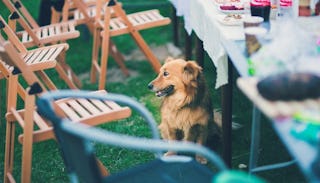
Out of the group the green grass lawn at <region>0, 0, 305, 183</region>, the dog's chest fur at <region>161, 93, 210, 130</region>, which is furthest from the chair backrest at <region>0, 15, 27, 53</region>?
the dog's chest fur at <region>161, 93, 210, 130</region>

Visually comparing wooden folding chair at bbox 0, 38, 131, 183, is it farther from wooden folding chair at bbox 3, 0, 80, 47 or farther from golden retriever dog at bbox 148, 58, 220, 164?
wooden folding chair at bbox 3, 0, 80, 47

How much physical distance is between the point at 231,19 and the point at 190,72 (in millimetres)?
412

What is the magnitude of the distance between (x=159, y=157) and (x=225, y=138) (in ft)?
3.20

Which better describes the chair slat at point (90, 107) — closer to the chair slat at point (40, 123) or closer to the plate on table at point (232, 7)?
the chair slat at point (40, 123)

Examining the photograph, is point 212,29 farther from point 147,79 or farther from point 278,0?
point 147,79

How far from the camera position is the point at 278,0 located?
304 centimetres

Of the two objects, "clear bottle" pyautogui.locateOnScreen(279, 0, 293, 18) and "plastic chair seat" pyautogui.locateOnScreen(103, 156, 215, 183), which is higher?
"clear bottle" pyautogui.locateOnScreen(279, 0, 293, 18)

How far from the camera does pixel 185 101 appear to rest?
3314 millimetres

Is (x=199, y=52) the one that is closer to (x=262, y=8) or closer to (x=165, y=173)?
(x=262, y=8)

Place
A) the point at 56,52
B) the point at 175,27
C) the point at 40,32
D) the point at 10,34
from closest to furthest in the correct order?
the point at 10,34 → the point at 56,52 → the point at 40,32 → the point at 175,27

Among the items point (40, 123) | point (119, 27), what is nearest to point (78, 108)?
point (40, 123)

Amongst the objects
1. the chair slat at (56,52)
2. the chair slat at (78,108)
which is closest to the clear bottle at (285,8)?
the chair slat at (78,108)

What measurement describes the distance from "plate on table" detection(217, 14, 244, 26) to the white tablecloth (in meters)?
0.03

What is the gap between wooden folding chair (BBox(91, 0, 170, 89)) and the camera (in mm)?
4340
